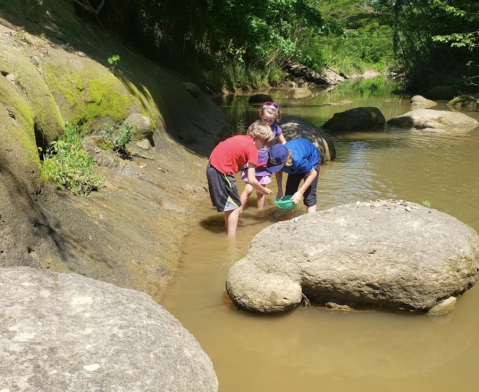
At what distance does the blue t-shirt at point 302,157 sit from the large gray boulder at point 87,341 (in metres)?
3.60

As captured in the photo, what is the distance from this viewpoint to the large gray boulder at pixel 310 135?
10188mm

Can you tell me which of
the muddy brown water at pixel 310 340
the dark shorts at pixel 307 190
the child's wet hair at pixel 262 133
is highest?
the child's wet hair at pixel 262 133

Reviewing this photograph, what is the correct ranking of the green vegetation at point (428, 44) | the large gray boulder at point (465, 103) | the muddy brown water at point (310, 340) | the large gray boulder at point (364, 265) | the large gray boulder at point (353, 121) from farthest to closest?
the green vegetation at point (428, 44) → the large gray boulder at point (465, 103) → the large gray boulder at point (353, 121) → the large gray boulder at point (364, 265) → the muddy brown water at point (310, 340)

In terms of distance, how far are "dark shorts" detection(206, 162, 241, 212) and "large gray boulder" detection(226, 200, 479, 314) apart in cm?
138

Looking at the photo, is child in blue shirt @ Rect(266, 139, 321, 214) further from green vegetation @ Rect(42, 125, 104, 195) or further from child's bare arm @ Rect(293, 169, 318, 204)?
green vegetation @ Rect(42, 125, 104, 195)

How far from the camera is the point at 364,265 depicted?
4.28m

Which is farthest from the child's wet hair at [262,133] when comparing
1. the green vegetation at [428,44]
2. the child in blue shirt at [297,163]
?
the green vegetation at [428,44]

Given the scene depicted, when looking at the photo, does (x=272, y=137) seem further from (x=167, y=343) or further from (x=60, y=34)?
(x=60, y=34)

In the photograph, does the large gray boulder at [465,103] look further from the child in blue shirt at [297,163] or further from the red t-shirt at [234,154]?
the red t-shirt at [234,154]

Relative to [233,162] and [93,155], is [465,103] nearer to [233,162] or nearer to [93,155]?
[233,162]

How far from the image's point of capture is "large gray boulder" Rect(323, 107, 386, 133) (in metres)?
14.5

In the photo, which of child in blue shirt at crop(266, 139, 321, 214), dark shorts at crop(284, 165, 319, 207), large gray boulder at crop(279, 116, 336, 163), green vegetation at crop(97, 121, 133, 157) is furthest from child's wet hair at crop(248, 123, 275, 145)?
large gray boulder at crop(279, 116, 336, 163)

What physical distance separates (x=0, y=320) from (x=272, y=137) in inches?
161

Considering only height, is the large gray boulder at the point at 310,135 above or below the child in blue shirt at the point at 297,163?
below
